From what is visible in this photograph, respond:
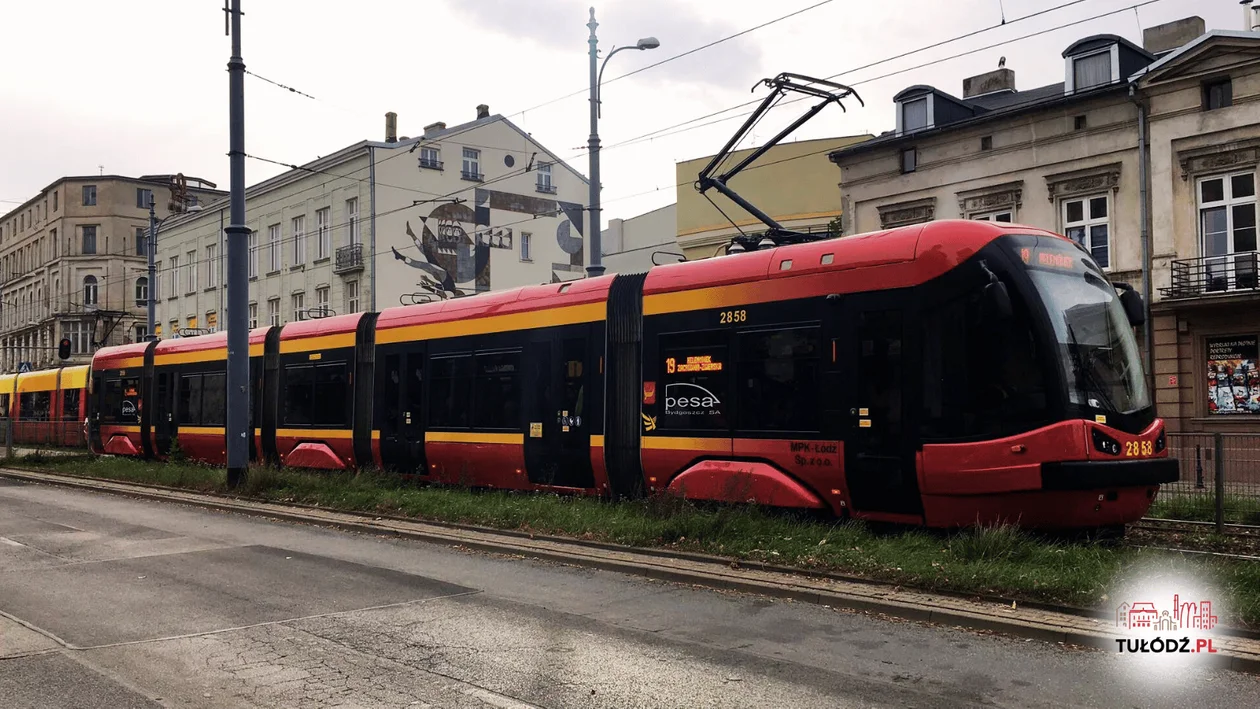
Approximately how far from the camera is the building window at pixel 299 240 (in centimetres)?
4741

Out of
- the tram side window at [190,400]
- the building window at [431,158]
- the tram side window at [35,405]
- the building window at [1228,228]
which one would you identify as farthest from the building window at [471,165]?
the building window at [1228,228]

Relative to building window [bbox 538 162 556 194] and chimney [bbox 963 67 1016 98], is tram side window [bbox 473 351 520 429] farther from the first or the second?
building window [bbox 538 162 556 194]

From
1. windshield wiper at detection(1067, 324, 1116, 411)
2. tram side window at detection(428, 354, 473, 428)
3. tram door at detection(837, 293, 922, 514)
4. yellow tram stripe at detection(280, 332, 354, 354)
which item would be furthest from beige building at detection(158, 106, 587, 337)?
windshield wiper at detection(1067, 324, 1116, 411)

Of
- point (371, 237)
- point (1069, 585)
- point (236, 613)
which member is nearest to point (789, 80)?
point (1069, 585)

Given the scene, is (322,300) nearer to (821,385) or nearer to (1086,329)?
(821,385)

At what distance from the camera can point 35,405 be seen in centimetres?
3881

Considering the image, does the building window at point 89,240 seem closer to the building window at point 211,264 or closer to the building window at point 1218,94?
the building window at point 211,264

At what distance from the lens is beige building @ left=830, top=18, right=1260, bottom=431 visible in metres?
23.4

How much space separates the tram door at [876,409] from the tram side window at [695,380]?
1810mm

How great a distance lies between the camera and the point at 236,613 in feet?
27.5

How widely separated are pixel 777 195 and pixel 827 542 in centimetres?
3153

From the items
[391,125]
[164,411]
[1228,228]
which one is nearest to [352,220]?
[391,125]

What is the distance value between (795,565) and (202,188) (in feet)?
246

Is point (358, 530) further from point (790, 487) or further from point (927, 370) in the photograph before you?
point (927, 370)
